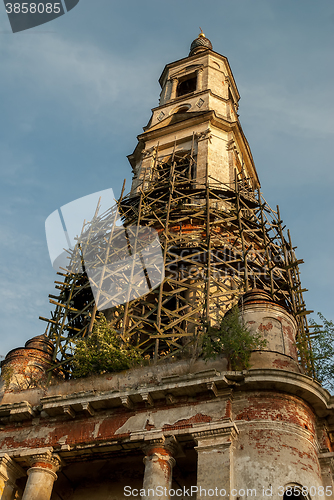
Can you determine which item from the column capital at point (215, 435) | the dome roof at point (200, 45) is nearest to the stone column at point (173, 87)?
the dome roof at point (200, 45)

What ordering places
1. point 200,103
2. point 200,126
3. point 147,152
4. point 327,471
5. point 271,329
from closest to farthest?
point 327,471 → point 271,329 → point 200,126 → point 147,152 → point 200,103

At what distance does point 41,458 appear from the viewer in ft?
46.9

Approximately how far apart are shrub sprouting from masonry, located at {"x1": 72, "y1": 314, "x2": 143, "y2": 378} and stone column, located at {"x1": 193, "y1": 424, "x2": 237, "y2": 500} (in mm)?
3718

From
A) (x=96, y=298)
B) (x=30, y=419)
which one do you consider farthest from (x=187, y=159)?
(x=30, y=419)

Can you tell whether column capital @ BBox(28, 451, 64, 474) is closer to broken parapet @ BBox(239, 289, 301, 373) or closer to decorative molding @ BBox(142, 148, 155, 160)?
broken parapet @ BBox(239, 289, 301, 373)

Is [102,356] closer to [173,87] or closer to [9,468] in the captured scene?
[9,468]

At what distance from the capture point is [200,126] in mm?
29797

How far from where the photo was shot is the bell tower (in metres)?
27.7

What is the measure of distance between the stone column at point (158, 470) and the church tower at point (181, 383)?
0.03 metres

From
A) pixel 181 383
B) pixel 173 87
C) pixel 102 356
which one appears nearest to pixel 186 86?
pixel 173 87

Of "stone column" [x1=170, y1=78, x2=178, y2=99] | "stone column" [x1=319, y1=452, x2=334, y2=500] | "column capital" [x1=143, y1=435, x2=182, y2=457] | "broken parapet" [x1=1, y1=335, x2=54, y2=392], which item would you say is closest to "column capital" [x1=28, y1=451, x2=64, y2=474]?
"column capital" [x1=143, y1=435, x2=182, y2=457]

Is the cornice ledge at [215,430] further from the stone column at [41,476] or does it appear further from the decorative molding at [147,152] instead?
the decorative molding at [147,152]

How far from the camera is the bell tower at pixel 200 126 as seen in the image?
27.7m

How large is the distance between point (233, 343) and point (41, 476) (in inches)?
237
